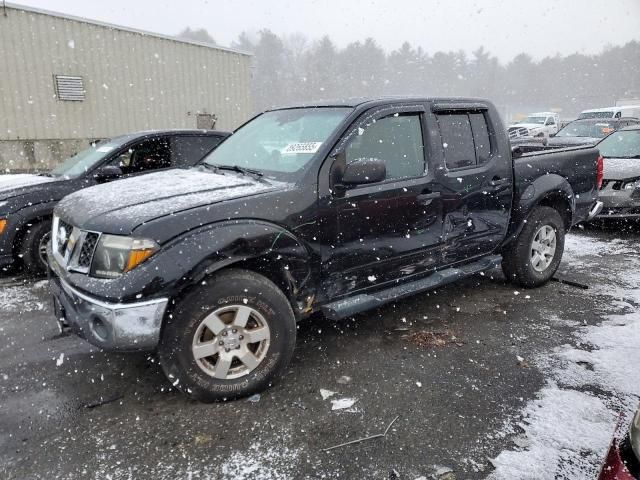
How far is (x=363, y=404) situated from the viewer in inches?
112

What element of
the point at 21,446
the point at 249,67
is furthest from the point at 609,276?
the point at 249,67

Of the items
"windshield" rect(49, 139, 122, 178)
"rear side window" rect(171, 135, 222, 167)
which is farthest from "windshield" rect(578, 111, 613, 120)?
"windshield" rect(49, 139, 122, 178)

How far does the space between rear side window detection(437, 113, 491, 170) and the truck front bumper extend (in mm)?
2595

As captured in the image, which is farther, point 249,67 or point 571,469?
point 249,67

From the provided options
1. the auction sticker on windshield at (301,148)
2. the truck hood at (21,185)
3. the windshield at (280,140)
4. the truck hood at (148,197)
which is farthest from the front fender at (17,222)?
the auction sticker on windshield at (301,148)

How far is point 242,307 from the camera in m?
2.80

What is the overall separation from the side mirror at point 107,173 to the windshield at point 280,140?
5.92 feet

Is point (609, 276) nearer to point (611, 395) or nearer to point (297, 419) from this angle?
point (611, 395)

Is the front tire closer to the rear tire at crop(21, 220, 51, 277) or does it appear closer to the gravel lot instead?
the gravel lot

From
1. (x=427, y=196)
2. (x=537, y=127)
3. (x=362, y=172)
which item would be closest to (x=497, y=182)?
(x=427, y=196)

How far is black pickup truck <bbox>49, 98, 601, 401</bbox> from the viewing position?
2.63 meters

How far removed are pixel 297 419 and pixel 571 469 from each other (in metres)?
1.46

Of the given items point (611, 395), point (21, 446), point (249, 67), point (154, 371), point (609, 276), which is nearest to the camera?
point (21, 446)

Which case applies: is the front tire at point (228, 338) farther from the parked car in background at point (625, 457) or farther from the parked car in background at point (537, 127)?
the parked car in background at point (537, 127)
